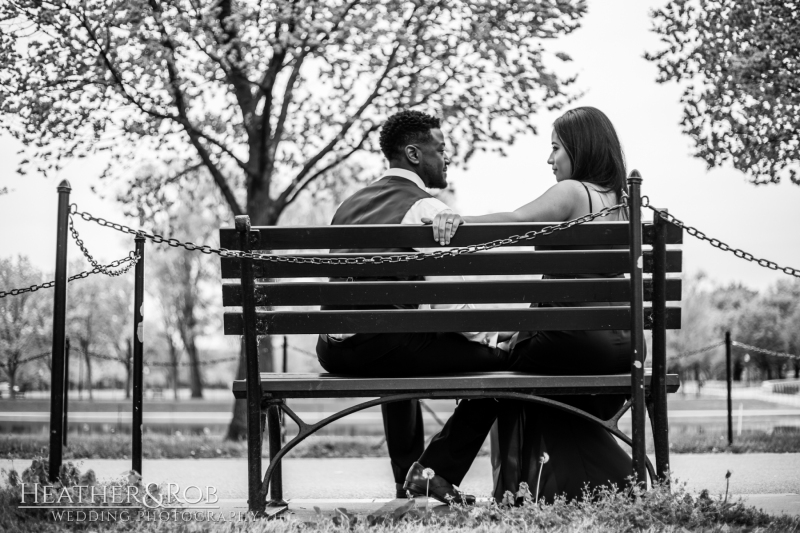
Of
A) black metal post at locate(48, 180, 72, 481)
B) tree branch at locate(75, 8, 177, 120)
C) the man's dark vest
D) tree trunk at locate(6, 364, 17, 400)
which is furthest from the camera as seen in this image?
tree trunk at locate(6, 364, 17, 400)

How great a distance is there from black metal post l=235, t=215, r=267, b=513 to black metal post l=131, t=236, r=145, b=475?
91cm

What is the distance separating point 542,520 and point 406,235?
4.21 feet

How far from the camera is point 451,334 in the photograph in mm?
3734

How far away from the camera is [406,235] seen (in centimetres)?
351

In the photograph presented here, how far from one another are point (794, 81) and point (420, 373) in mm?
5166

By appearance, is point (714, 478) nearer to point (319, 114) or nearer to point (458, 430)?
point (458, 430)

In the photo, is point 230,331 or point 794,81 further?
point 794,81

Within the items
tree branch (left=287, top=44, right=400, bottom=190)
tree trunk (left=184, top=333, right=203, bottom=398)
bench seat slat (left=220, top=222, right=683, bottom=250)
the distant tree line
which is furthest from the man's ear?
the distant tree line

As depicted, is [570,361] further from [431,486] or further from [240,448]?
[240,448]

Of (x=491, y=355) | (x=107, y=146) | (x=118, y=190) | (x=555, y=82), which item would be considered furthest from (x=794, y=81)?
(x=118, y=190)

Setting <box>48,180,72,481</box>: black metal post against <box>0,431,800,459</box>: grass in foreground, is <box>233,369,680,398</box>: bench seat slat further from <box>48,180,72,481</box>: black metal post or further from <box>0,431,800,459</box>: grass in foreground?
<box>0,431,800,459</box>: grass in foreground

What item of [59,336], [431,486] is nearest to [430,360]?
[431,486]

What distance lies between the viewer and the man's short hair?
450 cm

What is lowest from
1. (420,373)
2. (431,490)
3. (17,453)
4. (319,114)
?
(17,453)
